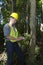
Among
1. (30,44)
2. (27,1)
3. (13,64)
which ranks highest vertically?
(27,1)

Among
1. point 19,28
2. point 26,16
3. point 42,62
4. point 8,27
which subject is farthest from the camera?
point 26,16

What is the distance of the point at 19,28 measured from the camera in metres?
8.90

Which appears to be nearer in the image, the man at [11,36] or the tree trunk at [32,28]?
the man at [11,36]

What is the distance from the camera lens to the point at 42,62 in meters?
7.30

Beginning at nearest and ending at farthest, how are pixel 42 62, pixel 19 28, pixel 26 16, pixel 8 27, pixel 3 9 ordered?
pixel 8 27, pixel 42 62, pixel 19 28, pixel 26 16, pixel 3 9

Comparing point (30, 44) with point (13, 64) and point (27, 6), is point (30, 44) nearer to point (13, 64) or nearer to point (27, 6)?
point (13, 64)

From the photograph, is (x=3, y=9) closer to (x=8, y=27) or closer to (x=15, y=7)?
(x=15, y=7)

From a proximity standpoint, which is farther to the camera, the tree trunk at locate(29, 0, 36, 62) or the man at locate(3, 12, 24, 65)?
the tree trunk at locate(29, 0, 36, 62)

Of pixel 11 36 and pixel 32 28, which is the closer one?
pixel 11 36

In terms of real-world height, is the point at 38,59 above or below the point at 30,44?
below

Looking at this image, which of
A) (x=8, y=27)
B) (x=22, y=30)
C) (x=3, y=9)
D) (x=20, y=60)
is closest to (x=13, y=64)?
(x=20, y=60)

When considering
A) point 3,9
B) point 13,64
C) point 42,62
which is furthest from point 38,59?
point 3,9

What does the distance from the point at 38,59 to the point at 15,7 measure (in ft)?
7.73

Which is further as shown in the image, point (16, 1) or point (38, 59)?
point (16, 1)
